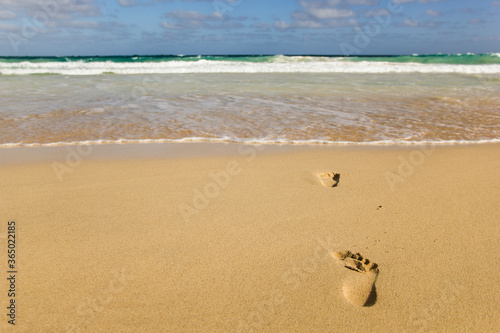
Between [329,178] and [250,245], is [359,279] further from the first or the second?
[329,178]

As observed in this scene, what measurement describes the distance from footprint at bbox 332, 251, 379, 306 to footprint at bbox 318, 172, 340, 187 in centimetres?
119

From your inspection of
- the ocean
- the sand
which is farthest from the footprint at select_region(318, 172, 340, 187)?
the ocean

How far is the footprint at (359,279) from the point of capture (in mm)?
1804

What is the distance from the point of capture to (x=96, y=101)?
7715 mm

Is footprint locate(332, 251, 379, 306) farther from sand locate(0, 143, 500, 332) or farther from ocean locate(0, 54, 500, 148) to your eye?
ocean locate(0, 54, 500, 148)

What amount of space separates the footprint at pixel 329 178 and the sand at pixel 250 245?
0.8 inches

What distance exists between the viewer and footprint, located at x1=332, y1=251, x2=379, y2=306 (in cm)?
180

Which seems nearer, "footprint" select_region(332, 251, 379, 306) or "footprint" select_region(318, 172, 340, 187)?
"footprint" select_region(332, 251, 379, 306)

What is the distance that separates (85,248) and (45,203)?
0.91 metres

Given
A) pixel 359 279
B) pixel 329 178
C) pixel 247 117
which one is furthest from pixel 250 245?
Answer: pixel 247 117

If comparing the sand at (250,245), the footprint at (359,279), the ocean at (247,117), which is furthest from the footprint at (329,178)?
the ocean at (247,117)

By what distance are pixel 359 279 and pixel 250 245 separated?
2.29ft

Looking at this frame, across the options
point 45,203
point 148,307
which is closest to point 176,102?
point 45,203

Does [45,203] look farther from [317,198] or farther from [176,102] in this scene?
[176,102]
